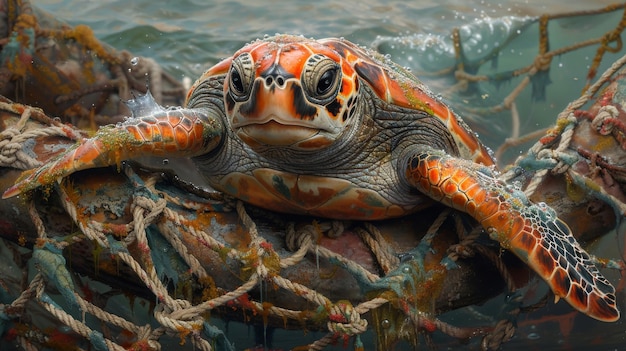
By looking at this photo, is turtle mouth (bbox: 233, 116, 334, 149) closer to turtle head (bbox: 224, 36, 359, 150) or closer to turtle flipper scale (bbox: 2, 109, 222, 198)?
turtle head (bbox: 224, 36, 359, 150)

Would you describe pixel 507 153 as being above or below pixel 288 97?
below

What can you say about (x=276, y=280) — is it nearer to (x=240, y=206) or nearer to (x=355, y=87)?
(x=240, y=206)

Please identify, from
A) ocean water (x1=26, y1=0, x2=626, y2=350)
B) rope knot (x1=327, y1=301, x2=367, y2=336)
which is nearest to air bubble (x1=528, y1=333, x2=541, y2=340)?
rope knot (x1=327, y1=301, x2=367, y2=336)

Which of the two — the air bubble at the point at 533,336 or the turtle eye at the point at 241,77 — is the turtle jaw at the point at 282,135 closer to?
the turtle eye at the point at 241,77

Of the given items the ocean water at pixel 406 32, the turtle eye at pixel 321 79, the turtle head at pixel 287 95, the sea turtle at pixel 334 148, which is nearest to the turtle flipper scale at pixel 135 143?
the sea turtle at pixel 334 148

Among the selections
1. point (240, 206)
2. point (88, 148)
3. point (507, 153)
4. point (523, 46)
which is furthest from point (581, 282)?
point (523, 46)

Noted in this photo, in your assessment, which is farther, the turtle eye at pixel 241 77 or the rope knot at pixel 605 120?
the rope knot at pixel 605 120
